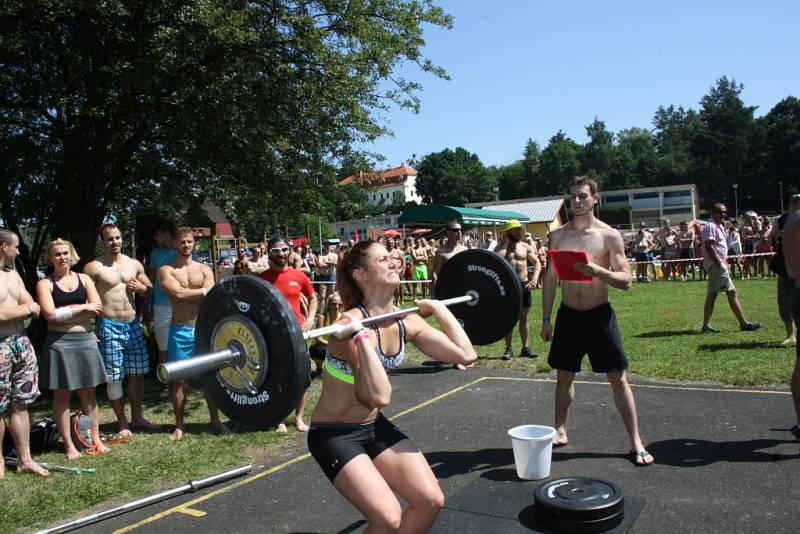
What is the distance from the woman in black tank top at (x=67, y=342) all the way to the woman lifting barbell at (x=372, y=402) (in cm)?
330

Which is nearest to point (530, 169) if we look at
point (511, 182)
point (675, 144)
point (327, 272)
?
point (511, 182)

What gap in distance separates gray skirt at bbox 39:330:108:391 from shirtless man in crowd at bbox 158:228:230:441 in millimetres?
629

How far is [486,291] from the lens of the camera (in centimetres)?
442

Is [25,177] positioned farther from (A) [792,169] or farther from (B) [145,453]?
(A) [792,169]

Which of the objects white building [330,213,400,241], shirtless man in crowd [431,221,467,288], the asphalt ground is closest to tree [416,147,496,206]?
white building [330,213,400,241]

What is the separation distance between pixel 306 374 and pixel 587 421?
374 centimetres

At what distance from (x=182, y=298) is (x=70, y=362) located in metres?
1.03

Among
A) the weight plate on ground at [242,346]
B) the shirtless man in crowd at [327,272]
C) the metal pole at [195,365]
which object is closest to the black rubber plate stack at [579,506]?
the weight plate on ground at [242,346]

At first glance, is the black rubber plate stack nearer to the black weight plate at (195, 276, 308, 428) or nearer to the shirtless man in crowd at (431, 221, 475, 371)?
the black weight plate at (195, 276, 308, 428)

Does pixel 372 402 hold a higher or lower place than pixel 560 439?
higher

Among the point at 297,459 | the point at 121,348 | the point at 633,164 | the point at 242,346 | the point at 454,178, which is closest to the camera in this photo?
the point at 242,346

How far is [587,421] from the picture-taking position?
5520 mm

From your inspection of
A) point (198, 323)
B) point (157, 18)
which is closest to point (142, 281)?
point (198, 323)

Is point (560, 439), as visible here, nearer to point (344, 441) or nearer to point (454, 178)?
point (344, 441)
